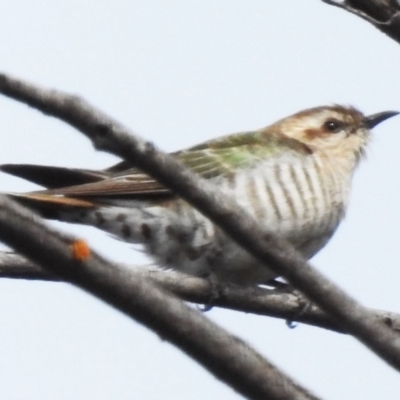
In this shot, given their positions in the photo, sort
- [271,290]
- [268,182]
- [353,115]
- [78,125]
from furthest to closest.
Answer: [353,115] → [268,182] → [271,290] → [78,125]

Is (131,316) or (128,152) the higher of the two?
(128,152)

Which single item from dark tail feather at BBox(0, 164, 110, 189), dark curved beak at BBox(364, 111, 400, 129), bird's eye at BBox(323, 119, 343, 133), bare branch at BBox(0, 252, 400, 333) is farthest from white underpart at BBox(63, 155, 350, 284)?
dark curved beak at BBox(364, 111, 400, 129)

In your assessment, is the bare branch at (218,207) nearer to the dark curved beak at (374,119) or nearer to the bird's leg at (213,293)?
the bird's leg at (213,293)

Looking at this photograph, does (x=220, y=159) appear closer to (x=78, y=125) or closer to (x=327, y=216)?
(x=327, y=216)

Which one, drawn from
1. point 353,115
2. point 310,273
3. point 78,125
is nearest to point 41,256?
point 78,125

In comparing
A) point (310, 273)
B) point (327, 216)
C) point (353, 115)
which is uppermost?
point (353, 115)

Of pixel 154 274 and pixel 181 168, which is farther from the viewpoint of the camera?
pixel 154 274

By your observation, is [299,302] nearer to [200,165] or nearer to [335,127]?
[200,165]
